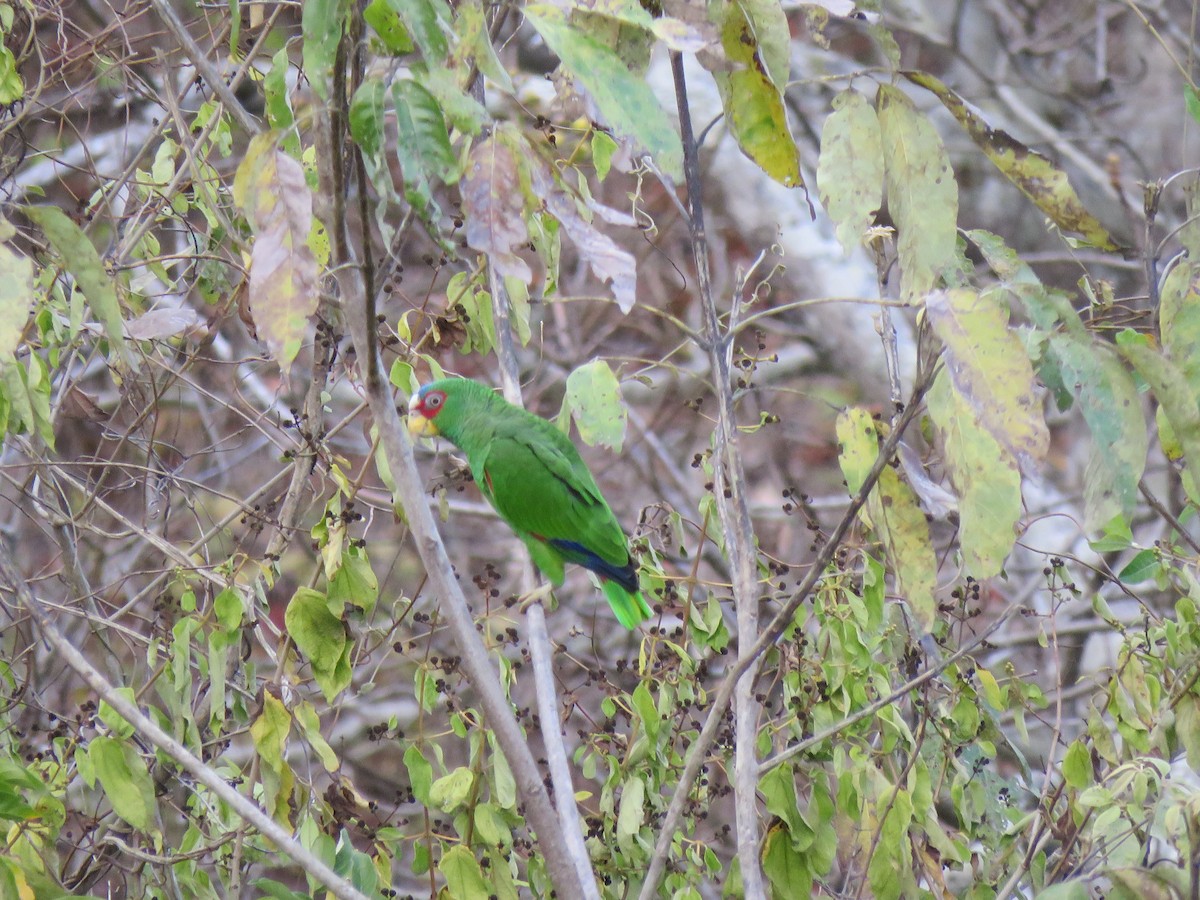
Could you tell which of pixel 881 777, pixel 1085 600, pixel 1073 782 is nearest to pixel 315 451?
pixel 881 777

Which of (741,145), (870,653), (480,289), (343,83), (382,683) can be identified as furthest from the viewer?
(382,683)

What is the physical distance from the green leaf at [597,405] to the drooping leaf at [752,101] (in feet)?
1.77

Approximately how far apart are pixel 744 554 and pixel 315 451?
88 centimetres

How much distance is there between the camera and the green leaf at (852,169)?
1510 mm

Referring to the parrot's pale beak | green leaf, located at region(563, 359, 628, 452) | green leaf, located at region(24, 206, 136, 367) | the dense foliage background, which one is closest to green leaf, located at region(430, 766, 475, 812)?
the dense foliage background

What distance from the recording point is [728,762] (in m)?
2.32

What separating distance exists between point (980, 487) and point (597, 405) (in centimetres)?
84

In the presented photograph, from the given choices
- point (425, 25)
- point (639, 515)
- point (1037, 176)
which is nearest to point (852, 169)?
point (1037, 176)

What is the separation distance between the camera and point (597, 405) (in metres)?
1.96

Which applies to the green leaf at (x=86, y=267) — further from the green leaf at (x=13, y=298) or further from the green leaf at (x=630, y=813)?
the green leaf at (x=630, y=813)

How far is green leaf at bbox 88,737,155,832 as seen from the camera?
1.93 meters

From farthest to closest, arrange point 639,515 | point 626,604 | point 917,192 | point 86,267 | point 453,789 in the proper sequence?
point 626,604 → point 639,515 → point 453,789 → point 917,192 → point 86,267

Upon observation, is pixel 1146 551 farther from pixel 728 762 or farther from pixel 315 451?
pixel 315 451

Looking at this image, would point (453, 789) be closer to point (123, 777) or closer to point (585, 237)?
point (123, 777)
